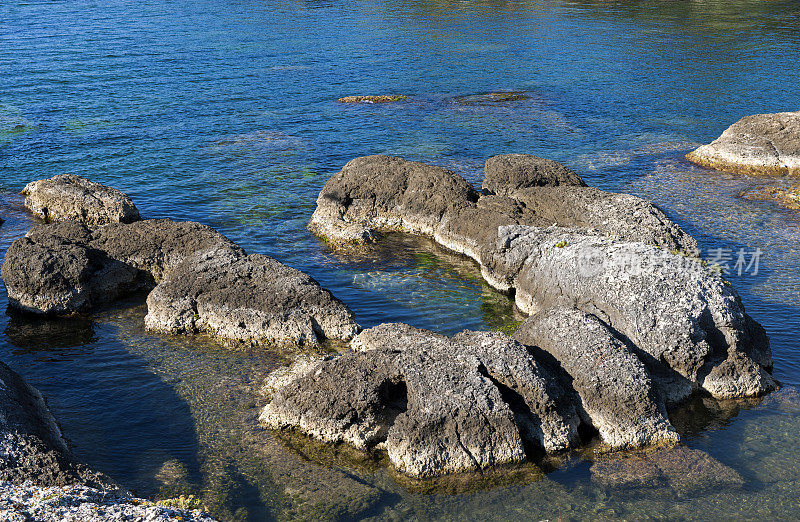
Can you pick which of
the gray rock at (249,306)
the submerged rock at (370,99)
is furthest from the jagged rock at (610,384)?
the submerged rock at (370,99)

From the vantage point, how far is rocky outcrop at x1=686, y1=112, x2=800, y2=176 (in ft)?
112

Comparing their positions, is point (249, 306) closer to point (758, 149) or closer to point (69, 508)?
point (69, 508)

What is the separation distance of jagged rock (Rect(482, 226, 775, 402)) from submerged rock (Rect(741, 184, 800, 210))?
13556mm

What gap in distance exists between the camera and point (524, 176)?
28188 millimetres

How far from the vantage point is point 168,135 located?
39875 millimetres

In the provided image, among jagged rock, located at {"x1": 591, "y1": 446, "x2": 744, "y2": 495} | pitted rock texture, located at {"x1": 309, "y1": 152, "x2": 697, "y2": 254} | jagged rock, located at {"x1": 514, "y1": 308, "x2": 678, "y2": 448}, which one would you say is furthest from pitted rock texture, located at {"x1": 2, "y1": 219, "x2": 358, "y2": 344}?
jagged rock, located at {"x1": 591, "y1": 446, "x2": 744, "y2": 495}

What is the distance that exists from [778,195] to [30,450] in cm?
3001

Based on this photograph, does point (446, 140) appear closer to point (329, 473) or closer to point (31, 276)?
point (31, 276)

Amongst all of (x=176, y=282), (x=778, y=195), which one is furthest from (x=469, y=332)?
(x=778, y=195)

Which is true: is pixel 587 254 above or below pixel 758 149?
above

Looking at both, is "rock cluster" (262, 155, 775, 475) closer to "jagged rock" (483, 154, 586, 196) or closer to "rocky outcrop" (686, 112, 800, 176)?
"jagged rock" (483, 154, 586, 196)

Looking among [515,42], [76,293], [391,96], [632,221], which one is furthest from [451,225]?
[515,42]

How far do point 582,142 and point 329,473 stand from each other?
29.8 m

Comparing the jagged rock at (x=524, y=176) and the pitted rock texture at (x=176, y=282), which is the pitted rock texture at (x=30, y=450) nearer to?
the pitted rock texture at (x=176, y=282)
